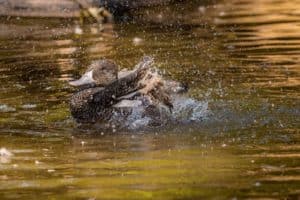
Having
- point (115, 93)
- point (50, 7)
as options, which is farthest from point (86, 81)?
point (50, 7)

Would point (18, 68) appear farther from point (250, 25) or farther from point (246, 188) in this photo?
point (246, 188)

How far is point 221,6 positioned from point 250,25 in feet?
11.3

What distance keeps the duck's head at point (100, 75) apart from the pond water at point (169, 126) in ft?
1.25

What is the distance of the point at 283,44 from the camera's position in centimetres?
1156

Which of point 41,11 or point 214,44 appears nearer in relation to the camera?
point 214,44

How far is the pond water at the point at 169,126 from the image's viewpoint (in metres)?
5.38

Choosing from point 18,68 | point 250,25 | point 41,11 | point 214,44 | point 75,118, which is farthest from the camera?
point 41,11

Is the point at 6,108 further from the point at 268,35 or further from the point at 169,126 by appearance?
the point at 268,35

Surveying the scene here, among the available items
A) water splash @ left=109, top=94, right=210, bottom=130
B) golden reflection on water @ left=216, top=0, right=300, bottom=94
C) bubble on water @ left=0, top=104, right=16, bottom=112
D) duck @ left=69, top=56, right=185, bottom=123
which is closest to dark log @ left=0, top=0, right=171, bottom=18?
golden reflection on water @ left=216, top=0, right=300, bottom=94

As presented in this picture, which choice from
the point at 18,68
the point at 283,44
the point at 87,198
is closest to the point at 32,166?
the point at 87,198

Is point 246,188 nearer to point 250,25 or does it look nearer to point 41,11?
point 250,25

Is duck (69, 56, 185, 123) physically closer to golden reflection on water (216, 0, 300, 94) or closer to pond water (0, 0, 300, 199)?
pond water (0, 0, 300, 199)

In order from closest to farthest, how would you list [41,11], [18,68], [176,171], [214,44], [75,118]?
[176,171] < [75,118] < [18,68] < [214,44] < [41,11]

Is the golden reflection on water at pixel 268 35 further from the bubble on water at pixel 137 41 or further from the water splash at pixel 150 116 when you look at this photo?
the bubble on water at pixel 137 41
